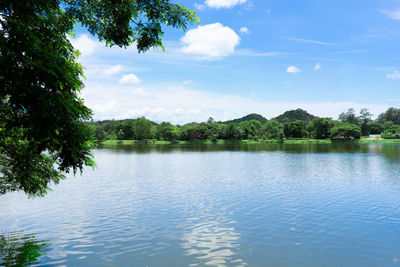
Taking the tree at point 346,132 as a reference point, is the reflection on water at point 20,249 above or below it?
below

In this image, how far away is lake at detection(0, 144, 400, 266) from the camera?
10617 mm

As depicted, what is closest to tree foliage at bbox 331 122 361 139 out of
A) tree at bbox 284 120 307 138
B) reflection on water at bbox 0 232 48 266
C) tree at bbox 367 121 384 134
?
tree at bbox 284 120 307 138

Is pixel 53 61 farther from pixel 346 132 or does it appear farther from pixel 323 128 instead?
pixel 323 128

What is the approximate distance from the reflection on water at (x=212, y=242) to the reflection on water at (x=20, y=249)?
5.94m

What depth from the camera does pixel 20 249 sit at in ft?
36.6

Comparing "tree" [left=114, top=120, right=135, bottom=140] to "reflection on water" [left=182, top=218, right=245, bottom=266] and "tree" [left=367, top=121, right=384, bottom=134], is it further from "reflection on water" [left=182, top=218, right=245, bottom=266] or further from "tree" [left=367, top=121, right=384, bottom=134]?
"reflection on water" [left=182, top=218, right=245, bottom=266]

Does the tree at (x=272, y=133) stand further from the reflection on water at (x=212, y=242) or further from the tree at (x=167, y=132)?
the reflection on water at (x=212, y=242)

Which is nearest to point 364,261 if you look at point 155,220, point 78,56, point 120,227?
point 155,220

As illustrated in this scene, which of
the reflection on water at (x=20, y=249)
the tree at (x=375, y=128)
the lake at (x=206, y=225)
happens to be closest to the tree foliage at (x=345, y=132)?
the tree at (x=375, y=128)

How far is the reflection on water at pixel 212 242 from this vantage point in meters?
10.3

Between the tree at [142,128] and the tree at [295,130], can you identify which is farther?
the tree at [142,128]

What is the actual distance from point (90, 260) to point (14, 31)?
829cm

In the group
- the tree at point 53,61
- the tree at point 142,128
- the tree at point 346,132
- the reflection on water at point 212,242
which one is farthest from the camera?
the tree at point 142,128

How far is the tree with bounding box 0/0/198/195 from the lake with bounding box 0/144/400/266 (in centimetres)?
470
